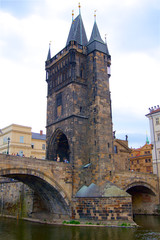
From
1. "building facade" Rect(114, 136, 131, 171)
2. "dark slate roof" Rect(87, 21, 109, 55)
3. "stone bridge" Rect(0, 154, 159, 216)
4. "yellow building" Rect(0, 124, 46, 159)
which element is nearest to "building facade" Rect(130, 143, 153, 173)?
"building facade" Rect(114, 136, 131, 171)

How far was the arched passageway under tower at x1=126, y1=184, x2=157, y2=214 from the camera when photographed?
3963cm

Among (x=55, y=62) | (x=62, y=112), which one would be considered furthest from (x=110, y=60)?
(x=62, y=112)

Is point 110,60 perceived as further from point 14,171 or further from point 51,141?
point 14,171

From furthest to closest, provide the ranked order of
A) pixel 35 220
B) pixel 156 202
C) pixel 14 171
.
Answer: pixel 156 202 → pixel 35 220 → pixel 14 171

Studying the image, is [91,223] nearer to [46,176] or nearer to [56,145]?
[46,176]

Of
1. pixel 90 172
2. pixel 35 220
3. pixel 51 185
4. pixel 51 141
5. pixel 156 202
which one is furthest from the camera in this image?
pixel 156 202

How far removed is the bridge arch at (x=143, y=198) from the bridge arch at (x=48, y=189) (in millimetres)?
13977

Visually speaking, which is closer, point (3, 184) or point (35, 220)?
point (35, 220)

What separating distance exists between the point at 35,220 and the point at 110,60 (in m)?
23.5

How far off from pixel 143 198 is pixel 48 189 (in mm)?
19747

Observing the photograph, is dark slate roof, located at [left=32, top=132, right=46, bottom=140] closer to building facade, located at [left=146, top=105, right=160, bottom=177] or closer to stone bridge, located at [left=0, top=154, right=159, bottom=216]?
building facade, located at [left=146, top=105, right=160, bottom=177]

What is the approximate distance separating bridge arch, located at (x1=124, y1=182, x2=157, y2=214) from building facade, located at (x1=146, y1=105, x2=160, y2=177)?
132 inches

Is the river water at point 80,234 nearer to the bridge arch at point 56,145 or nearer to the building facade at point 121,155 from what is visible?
the bridge arch at point 56,145

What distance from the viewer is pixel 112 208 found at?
2603 centimetres
